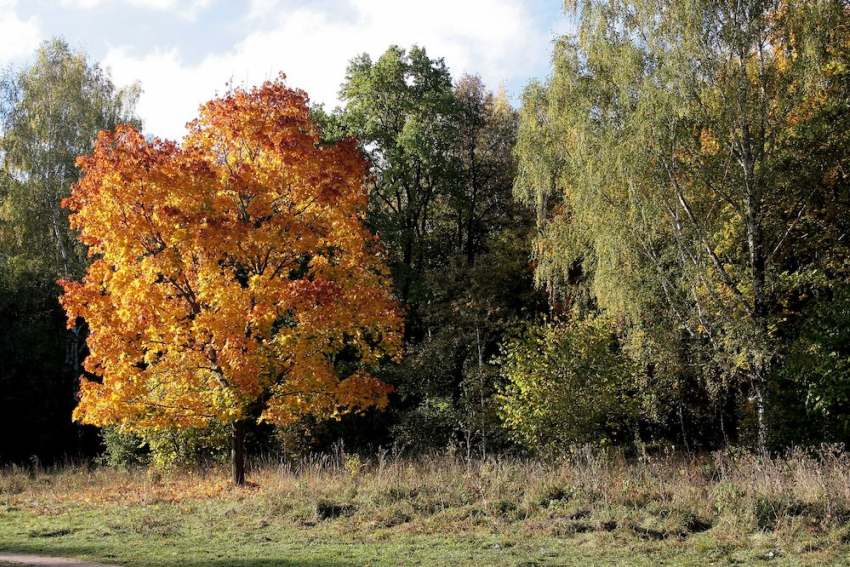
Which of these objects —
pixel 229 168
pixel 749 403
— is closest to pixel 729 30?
pixel 749 403

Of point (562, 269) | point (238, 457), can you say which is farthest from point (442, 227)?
point (238, 457)

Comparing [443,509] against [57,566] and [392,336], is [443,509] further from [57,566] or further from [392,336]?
[57,566]

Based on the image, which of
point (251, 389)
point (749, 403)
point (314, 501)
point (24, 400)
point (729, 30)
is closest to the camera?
point (314, 501)

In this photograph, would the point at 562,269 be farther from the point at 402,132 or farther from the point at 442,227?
the point at 442,227

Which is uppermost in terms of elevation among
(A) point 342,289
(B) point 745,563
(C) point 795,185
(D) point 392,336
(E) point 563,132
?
(E) point 563,132

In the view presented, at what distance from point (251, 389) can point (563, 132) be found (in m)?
11.1

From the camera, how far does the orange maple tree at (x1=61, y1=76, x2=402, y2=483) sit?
12.4 meters

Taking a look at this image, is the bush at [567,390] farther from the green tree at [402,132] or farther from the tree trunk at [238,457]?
the green tree at [402,132]

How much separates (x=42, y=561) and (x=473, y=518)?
5.48m

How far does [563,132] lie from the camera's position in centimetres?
1859

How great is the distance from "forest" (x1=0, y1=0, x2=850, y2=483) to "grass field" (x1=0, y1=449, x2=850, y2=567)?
1.50 metres

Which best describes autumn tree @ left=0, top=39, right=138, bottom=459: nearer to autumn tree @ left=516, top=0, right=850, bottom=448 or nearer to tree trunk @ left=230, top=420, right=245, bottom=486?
tree trunk @ left=230, top=420, right=245, bottom=486

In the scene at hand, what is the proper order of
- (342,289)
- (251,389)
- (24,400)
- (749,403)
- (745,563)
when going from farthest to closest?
(24,400) < (749,403) < (342,289) < (251,389) < (745,563)

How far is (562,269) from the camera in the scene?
1914 cm
